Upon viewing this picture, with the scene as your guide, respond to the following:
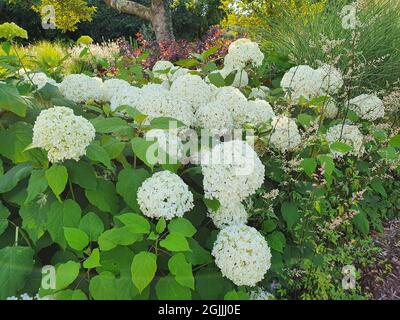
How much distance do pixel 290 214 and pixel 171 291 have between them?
830 mm

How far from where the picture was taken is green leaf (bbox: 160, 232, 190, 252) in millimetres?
1688

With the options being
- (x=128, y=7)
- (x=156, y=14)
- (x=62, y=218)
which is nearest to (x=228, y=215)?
(x=62, y=218)

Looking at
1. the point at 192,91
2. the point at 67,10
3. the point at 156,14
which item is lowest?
the point at 192,91

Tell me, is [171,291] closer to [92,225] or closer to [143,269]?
[143,269]

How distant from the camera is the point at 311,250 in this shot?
2.51 m

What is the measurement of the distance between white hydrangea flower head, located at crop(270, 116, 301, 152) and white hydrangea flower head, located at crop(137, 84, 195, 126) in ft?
1.59

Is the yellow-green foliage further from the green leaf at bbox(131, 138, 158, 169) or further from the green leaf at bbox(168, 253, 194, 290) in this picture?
the green leaf at bbox(168, 253, 194, 290)

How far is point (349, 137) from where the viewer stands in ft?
9.21

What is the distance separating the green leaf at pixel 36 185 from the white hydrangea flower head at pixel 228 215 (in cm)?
72

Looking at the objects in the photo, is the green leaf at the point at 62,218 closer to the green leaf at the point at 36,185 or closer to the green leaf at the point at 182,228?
the green leaf at the point at 36,185

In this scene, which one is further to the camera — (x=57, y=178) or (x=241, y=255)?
(x=241, y=255)

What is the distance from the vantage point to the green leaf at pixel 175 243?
1.69m

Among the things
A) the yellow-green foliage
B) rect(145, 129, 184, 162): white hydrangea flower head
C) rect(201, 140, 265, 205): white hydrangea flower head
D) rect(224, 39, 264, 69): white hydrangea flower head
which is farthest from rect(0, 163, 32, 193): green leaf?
the yellow-green foliage
